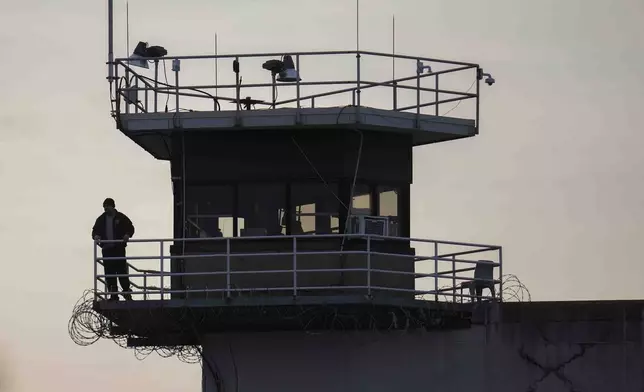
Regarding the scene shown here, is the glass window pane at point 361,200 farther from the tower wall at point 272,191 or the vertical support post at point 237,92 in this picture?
the vertical support post at point 237,92

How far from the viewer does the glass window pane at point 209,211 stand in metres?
33.8

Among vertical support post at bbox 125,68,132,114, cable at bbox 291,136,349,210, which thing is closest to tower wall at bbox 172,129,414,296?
cable at bbox 291,136,349,210

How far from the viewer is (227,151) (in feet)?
111

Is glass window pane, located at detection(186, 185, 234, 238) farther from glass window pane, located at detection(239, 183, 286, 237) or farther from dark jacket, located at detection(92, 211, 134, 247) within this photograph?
dark jacket, located at detection(92, 211, 134, 247)

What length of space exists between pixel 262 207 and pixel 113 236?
2760 millimetres

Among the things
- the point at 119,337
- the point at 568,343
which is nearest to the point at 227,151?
the point at 119,337

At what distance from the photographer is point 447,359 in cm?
3369

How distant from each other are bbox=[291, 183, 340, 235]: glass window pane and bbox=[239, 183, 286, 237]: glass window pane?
25cm

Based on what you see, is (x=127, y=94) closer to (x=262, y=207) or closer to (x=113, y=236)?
(x=113, y=236)

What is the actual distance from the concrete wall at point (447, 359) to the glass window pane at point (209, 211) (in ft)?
6.33

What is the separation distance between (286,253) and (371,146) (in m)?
3.40

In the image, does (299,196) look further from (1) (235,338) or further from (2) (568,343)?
(2) (568,343)

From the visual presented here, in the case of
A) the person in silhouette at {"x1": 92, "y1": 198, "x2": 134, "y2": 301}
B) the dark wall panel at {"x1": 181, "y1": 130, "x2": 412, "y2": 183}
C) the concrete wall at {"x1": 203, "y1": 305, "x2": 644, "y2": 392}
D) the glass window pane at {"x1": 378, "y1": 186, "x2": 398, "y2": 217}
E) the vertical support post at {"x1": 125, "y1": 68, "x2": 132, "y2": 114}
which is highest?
the vertical support post at {"x1": 125, "y1": 68, "x2": 132, "y2": 114}

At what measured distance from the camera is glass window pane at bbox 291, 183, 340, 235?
3356 centimetres
